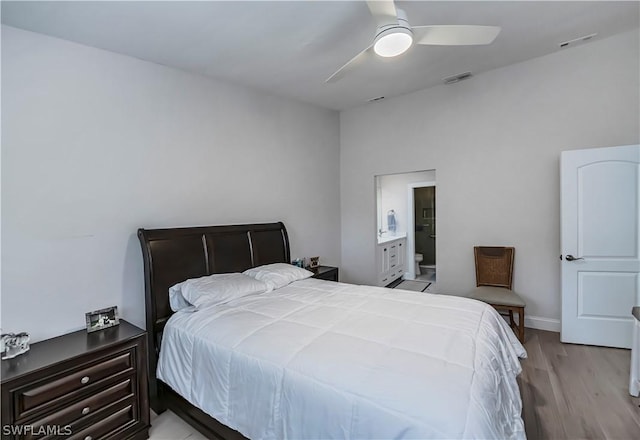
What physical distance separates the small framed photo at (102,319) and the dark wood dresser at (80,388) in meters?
0.05

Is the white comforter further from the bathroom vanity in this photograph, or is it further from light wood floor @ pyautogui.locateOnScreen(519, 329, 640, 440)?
the bathroom vanity

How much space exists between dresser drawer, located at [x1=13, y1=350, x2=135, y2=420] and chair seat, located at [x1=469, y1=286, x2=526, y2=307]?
10.9 feet

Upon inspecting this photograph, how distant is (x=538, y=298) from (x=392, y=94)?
316 cm

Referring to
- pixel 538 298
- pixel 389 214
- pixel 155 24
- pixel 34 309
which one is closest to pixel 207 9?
pixel 155 24

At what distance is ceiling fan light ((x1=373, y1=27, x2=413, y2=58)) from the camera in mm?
1927

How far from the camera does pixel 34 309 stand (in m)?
2.13

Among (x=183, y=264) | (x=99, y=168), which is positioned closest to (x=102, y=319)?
(x=183, y=264)

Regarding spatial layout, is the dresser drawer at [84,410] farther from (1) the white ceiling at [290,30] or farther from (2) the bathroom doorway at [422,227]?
(2) the bathroom doorway at [422,227]

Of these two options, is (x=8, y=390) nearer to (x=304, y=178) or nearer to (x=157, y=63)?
(x=157, y=63)

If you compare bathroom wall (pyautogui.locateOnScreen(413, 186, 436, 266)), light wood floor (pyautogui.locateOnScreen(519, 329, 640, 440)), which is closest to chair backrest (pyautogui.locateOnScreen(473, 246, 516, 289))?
light wood floor (pyautogui.locateOnScreen(519, 329, 640, 440))

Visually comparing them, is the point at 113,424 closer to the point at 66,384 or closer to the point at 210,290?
the point at 66,384

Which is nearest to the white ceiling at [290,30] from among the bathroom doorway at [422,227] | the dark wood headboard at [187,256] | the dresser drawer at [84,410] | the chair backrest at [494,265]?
the dark wood headboard at [187,256]

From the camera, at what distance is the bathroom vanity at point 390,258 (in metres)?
5.07

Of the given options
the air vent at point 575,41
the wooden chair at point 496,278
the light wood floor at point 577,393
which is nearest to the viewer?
the light wood floor at point 577,393
